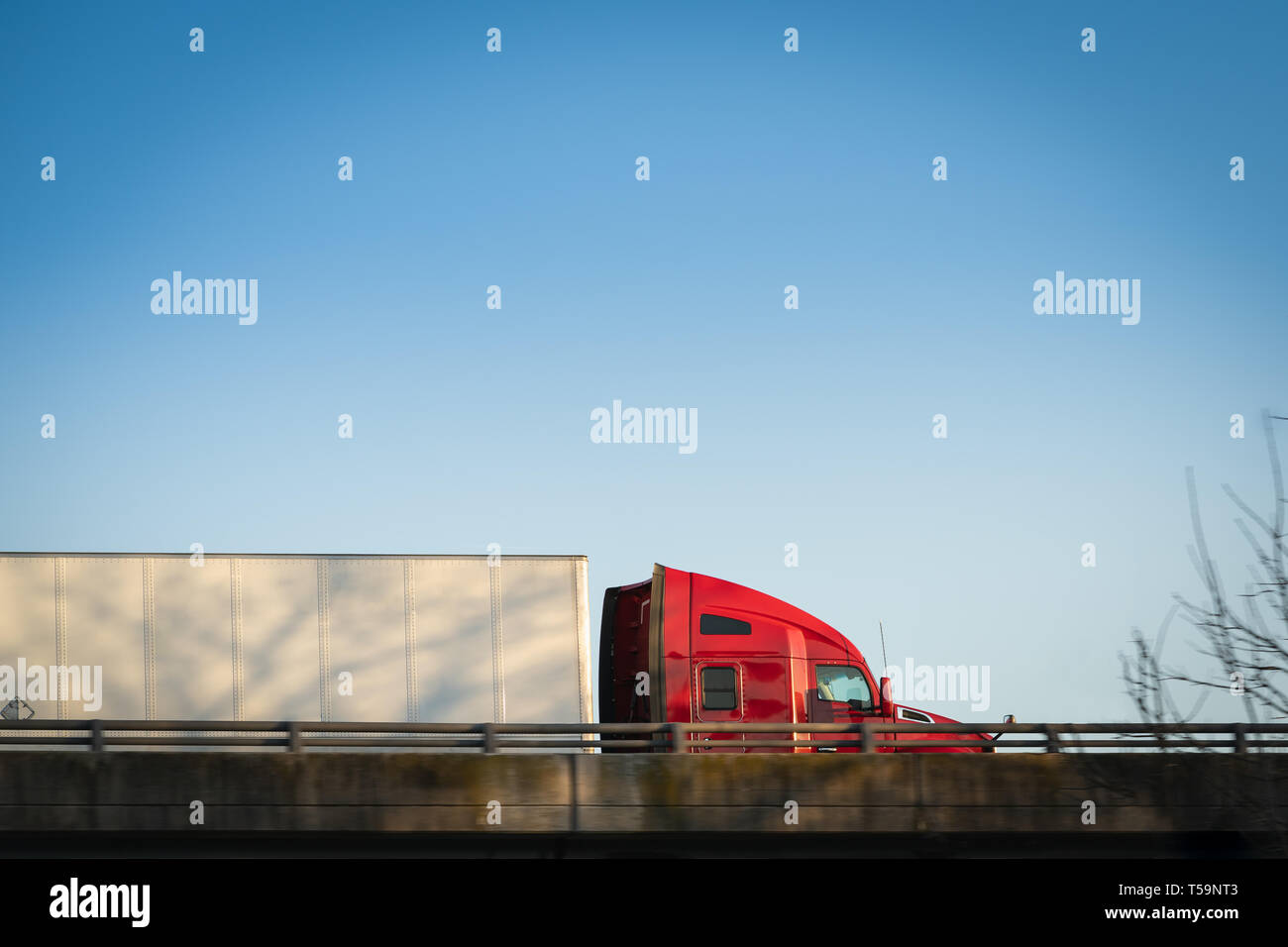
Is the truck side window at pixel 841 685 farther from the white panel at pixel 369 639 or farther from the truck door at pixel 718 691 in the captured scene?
the white panel at pixel 369 639

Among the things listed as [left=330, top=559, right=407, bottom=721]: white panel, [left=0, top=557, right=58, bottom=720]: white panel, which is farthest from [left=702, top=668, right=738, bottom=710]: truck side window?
[left=0, top=557, right=58, bottom=720]: white panel

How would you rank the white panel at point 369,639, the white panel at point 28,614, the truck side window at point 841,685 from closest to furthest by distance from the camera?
the white panel at point 28,614 → the white panel at point 369,639 → the truck side window at point 841,685

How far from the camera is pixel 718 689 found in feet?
53.0

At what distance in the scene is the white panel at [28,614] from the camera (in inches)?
612

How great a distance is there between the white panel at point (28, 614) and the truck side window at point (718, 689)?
806cm

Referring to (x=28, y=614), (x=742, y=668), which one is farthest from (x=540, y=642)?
(x=28, y=614)

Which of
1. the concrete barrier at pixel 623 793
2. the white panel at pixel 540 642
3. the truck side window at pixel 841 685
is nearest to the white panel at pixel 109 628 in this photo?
the concrete barrier at pixel 623 793

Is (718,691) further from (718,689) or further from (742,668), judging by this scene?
(742,668)

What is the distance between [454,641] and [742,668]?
3.87m

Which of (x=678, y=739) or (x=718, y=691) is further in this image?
(x=718, y=691)

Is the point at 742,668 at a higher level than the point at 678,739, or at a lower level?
higher
